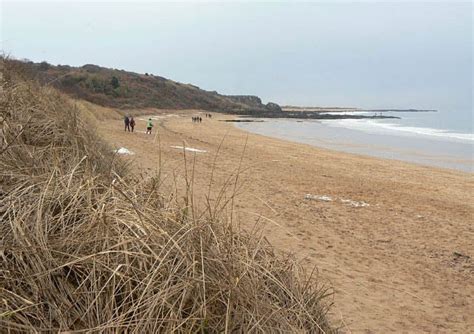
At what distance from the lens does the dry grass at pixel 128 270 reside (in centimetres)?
216

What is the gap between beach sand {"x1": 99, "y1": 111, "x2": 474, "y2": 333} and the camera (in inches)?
190

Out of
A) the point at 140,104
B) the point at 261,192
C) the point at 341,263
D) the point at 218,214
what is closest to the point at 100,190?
the point at 218,214

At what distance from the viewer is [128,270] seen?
233 centimetres

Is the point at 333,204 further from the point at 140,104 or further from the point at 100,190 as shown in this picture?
the point at 140,104

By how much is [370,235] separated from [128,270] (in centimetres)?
626

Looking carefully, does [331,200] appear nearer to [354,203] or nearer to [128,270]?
[354,203]

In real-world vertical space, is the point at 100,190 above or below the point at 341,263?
above

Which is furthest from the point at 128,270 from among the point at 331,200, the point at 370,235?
the point at 331,200

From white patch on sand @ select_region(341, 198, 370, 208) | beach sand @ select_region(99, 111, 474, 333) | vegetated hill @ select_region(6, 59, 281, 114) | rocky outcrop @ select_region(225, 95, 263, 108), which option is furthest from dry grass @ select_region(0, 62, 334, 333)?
rocky outcrop @ select_region(225, 95, 263, 108)

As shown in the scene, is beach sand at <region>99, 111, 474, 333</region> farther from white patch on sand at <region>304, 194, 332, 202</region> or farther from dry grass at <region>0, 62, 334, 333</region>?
dry grass at <region>0, 62, 334, 333</region>

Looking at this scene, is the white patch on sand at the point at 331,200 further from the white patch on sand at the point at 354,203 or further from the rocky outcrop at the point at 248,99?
the rocky outcrop at the point at 248,99

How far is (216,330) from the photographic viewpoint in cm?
227

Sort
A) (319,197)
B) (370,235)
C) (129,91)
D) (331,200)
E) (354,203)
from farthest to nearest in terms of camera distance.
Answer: (129,91)
(319,197)
(331,200)
(354,203)
(370,235)

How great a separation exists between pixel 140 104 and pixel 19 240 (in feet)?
256
